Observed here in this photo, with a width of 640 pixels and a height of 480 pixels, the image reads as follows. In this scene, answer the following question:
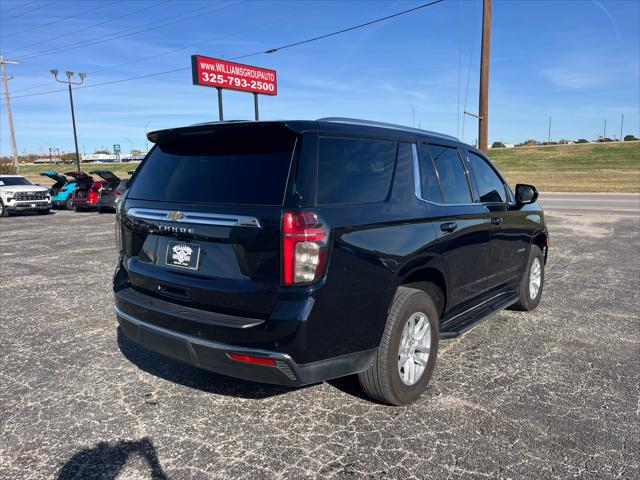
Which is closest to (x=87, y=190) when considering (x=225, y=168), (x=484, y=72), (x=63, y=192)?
(x=63, y=192)

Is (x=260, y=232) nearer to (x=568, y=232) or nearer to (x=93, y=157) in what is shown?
(x=568, y=232)

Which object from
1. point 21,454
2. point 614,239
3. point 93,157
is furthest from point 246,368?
point 93,157

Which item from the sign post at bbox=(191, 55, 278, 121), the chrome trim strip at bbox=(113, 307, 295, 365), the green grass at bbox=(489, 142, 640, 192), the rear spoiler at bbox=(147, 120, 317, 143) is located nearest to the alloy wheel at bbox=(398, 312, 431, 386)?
the chrome trim strip at bbox=(113, 307, 295, 365)

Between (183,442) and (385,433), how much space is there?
1.21m

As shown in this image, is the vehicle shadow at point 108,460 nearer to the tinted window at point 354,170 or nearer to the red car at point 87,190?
the tinted window at point 354,170

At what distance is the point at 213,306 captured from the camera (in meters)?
2.79

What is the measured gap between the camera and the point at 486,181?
184 inches

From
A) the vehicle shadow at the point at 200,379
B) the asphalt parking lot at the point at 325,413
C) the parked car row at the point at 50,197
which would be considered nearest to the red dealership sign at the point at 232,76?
the parked car row at the point at 50,197

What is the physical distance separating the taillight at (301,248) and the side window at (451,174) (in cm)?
Answer: 157

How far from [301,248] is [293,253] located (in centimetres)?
5

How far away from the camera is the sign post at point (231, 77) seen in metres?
25.4

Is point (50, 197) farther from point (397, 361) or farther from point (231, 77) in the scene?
point (397, 361)

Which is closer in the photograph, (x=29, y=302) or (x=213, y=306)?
(x=213, y=306)

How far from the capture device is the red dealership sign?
83.3 feet
